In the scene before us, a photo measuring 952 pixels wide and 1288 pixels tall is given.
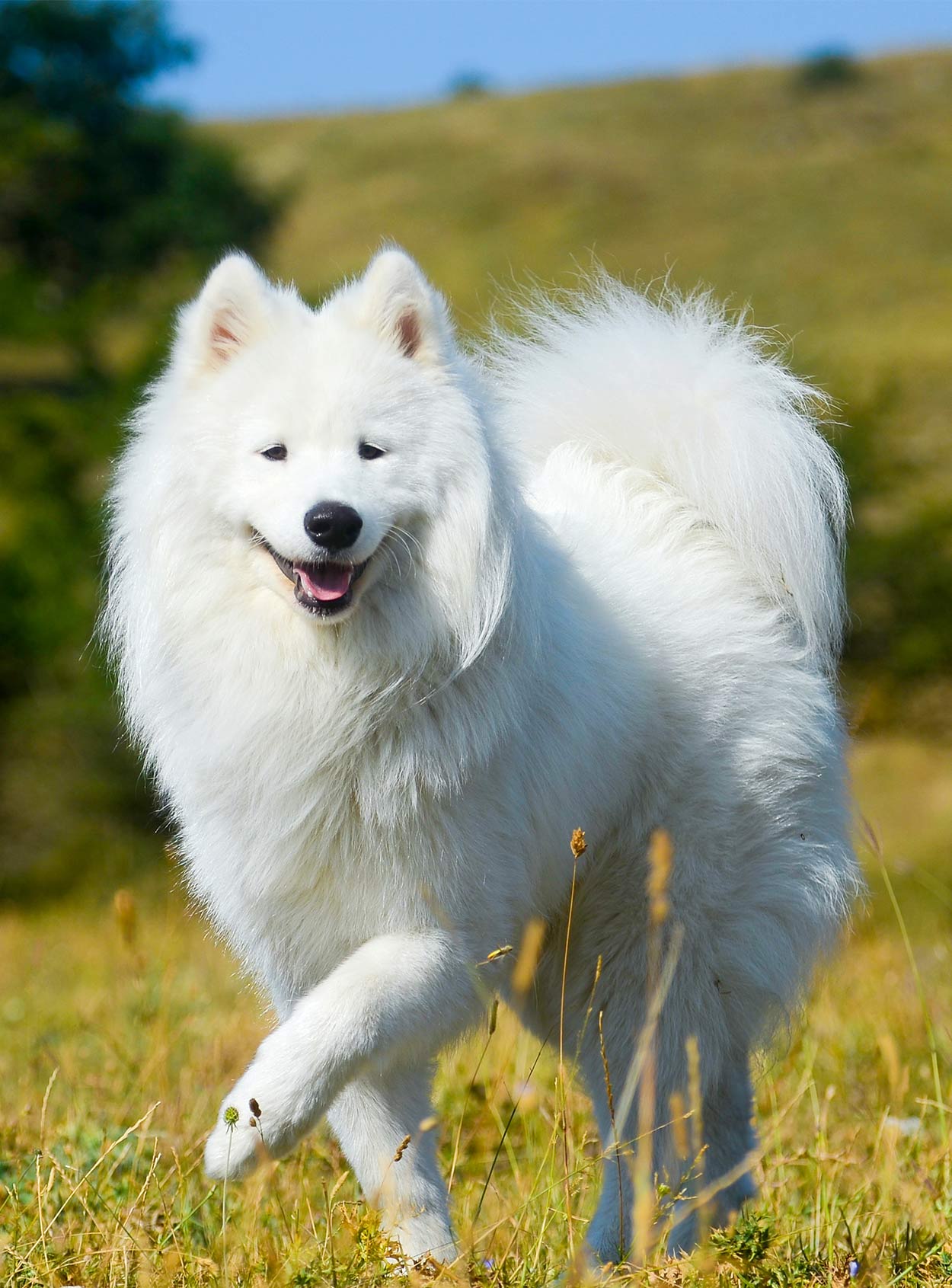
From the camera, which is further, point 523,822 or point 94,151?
point 94,151

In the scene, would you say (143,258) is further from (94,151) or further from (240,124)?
(240,124)

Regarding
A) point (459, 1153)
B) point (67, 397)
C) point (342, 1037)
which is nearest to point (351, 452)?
point (342, 1037)

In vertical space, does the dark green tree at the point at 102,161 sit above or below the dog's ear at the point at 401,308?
above

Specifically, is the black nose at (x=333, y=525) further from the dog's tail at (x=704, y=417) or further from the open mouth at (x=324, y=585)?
the dog's tail at (x=704, y=417)

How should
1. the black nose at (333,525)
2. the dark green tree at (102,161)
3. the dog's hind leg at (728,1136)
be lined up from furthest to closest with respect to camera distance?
1. the dark green tree at (102,161)
2. the dog's hind leg at (728,1136)
3. the black nose at (333,525)

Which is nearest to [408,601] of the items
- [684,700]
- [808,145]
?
[684,700]

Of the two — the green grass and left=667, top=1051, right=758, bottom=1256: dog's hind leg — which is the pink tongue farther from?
left=667, top=1051, right=758, bottom=1256: dog's hind leg

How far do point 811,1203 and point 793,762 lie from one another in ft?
3.60

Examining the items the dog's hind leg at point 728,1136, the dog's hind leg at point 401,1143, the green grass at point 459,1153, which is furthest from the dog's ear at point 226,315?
Answer: the dog's hind leg at point 728,1136

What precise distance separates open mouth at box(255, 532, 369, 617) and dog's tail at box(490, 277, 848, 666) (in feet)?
3.35

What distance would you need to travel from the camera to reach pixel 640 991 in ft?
10.7

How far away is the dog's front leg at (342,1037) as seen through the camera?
249cm

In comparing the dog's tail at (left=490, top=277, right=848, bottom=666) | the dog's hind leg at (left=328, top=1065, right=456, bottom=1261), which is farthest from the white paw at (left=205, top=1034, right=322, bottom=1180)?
the dog's tail at (left=490, top=277, right=848, bottom=666)

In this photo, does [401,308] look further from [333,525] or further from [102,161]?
[102,161]
